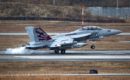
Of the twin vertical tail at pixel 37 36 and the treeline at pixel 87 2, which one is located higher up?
the treeline at pixel 87 2

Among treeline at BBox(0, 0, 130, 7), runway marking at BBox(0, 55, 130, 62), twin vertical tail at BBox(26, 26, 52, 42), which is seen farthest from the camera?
treeline at BBox(0, 0, 130, 7)

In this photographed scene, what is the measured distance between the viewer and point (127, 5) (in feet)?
374

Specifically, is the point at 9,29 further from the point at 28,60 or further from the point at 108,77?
the point at 108,77

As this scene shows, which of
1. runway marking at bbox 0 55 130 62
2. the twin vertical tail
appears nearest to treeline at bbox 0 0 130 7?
the twin vertical tail

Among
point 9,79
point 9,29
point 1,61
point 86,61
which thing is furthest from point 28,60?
point 9,29

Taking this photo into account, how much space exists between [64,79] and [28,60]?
13654 millimetres

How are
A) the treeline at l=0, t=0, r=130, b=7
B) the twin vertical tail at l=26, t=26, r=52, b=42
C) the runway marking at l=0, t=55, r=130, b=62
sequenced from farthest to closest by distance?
the treeline at l=0, t=0, r=130, b=7, the twin vertical tail at l=26, t=26, r=52, b=42, the runway marking at l=0, t=55, r=130, b=62

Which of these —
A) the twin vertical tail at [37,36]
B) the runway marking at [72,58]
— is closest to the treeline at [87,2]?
the twin vertical tail at [37,36]

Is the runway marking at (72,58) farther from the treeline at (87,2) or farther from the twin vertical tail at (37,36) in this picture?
the treeline at (87,2)

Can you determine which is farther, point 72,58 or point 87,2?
point 87,2

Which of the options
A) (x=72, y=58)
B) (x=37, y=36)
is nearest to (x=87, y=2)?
(x=37, y=36)

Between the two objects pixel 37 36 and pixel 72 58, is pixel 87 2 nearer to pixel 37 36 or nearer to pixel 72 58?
pixel 37 36

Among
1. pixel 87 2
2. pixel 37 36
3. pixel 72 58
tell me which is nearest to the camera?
pixel 72 58

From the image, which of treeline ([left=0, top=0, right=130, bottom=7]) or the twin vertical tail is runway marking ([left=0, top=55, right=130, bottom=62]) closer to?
the twin vertical tail
